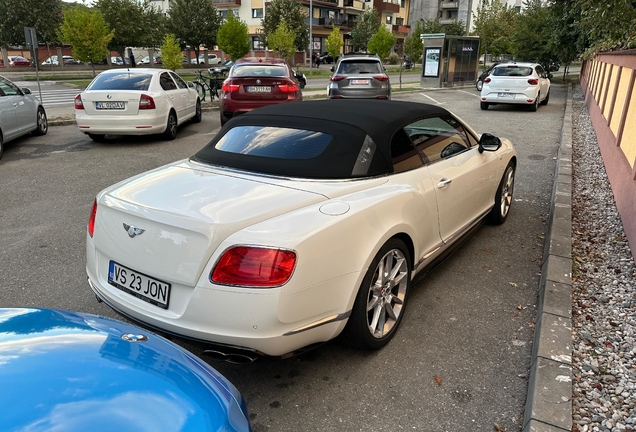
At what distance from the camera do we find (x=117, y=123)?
966 centimetres

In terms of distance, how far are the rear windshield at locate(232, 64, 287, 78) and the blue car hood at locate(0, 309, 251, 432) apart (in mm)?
10181

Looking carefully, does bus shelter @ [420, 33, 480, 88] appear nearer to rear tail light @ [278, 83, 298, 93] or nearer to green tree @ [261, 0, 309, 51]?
rear tail light @ [278, 83, 298, 93]

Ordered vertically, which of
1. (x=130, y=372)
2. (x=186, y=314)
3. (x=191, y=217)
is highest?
(x=191, y=217)

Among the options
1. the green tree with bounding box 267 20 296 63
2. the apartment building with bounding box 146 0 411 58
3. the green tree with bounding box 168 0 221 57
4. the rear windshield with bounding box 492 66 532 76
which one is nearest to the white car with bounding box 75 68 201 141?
the rear windshield with bounding box 492 66 532 76

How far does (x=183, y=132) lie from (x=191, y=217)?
9793 millimetres

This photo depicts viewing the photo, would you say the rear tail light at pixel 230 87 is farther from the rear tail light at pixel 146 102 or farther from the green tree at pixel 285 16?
the green tree at pixel 285 16

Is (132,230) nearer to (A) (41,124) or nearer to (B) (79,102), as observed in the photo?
(B) (79,102)

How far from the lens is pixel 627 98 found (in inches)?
276

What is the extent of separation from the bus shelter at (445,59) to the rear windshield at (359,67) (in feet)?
43.0

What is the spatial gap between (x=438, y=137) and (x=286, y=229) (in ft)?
6.92

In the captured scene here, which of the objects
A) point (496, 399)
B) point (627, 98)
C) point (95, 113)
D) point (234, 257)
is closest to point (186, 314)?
point (234, 257)

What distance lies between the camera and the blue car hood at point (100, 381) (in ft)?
4.80

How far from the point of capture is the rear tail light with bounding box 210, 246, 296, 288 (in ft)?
8.02

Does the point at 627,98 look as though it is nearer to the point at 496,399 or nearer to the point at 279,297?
the point at 496,399
